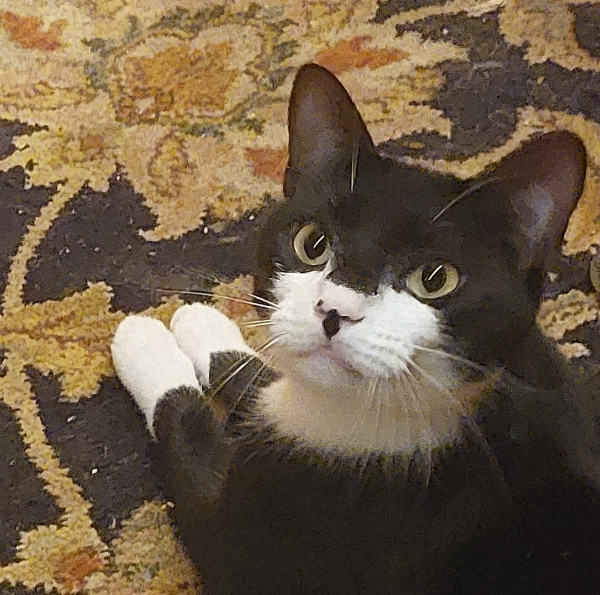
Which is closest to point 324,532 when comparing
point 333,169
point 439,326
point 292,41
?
point 439,326

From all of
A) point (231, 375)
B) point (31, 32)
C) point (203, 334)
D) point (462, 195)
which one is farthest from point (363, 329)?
point (31, 32)

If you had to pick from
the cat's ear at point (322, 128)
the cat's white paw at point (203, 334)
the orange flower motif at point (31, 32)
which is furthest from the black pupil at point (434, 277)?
the orange flower motif at point (31, 32)

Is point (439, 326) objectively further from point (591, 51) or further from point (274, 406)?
point (591, 51)

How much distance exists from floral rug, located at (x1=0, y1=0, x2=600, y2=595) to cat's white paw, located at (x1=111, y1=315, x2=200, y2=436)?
0.10ft

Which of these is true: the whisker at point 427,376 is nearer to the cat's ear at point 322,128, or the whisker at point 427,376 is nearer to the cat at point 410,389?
the cat at point 410,389

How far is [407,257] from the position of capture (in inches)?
29.9

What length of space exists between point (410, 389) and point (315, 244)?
15 centimetres

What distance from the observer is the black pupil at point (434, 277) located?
755 millimetres

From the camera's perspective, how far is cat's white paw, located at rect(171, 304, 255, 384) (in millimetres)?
1116

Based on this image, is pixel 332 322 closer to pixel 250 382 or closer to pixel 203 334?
pixel 250 382

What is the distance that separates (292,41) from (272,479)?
37.2 inches

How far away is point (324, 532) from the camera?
2.65 ft

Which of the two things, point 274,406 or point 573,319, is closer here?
point 274,406

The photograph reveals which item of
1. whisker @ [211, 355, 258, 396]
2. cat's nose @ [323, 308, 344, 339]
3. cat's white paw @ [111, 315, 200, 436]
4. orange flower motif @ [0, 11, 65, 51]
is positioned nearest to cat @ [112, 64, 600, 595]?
cat's nose @ [323, 308, 344, 339]
